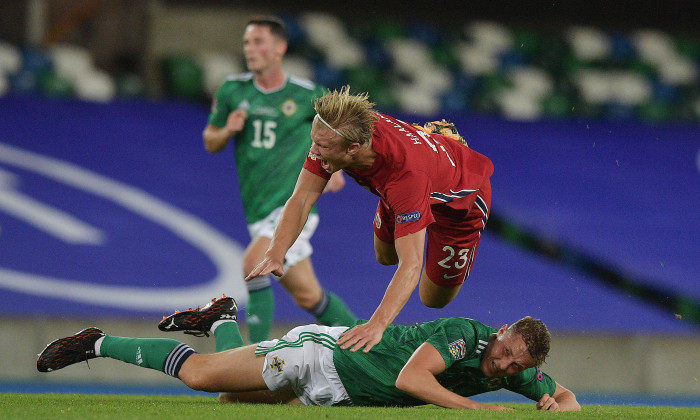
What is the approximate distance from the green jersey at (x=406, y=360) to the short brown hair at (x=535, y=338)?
0.76 feet

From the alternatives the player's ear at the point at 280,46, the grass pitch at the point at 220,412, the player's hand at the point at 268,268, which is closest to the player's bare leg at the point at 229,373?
the grass pitch at the point at 220,412

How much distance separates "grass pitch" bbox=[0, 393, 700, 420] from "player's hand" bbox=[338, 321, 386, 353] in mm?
326

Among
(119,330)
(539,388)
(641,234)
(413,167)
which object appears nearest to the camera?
(413,167)

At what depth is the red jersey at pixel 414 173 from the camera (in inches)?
193

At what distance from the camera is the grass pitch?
181 inches

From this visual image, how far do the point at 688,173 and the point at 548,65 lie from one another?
11.4ft

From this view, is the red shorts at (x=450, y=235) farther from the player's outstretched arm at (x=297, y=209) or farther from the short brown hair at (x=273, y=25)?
the short brown hair at (x=273, y=25)

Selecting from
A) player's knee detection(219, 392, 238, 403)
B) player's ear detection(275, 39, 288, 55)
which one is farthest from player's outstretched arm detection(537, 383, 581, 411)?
player's ear detection(275, 39, 288, 55)

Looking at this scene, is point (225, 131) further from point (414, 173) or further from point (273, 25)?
point (414, 173)

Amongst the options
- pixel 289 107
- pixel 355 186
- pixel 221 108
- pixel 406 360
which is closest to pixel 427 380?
pixel 406 360

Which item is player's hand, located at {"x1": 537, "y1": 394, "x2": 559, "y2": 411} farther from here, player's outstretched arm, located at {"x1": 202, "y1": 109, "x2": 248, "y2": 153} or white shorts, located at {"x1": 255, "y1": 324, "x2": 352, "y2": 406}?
player's outstretched arm, located at {"x1": 202, "y1": 109, "x2": 248, "y2": 153}

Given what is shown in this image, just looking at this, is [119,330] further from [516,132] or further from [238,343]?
[516,132]

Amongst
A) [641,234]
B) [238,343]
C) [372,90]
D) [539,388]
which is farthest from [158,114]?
[539,388]

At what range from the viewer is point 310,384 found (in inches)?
206
